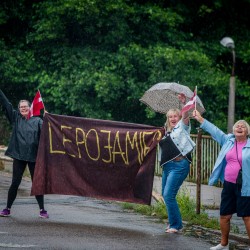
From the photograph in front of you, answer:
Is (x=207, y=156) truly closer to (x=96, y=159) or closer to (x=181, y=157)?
(x=96, y=159)

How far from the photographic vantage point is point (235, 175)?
9.43 m

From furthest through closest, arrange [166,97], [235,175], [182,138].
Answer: [166,97] → [182,138] → [235,175]

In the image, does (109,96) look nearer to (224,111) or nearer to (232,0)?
(224,111)

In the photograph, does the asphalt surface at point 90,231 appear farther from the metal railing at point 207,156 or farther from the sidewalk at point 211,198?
the metal railing at point 207,156

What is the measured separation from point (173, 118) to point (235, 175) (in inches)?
69.8

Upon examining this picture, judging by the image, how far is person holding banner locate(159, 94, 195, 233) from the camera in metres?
10.7

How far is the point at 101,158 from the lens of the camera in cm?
1183

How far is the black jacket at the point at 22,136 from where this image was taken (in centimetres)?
1169

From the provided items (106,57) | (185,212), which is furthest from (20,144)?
(106,57)

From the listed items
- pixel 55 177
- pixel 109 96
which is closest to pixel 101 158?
pixel 55 177

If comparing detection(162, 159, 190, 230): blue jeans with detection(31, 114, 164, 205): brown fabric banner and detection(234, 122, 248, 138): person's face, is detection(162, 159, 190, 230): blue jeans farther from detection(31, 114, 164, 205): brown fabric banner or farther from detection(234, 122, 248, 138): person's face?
detection(234, 122, 248, 138): person's face

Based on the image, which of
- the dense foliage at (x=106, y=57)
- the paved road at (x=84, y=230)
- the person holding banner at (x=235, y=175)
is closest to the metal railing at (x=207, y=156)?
the paved road at (x=84, y=230)

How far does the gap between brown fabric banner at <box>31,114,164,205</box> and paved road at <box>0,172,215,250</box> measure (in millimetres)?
438

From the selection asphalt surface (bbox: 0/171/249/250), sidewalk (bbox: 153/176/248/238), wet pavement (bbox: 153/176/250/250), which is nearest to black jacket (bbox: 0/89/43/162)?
asphalt surface (bbox: 0/171/249/250)
